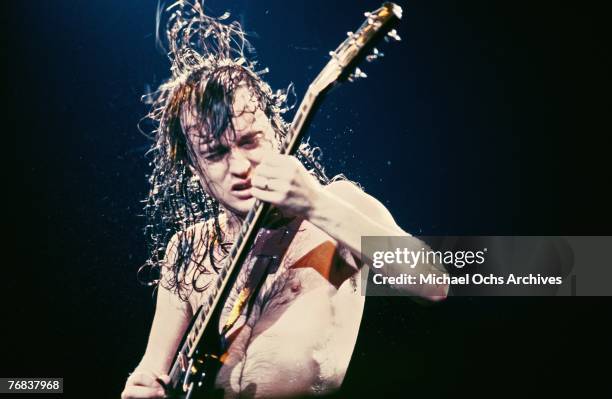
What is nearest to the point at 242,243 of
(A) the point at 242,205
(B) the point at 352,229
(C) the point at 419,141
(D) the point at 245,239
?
(D) the point at 245,239

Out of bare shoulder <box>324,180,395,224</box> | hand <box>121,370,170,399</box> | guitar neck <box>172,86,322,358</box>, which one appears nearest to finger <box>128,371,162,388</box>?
hand <box>121,370,170,399</box>

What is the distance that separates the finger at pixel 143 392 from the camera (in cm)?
152

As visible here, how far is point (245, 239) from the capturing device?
1.32 meters

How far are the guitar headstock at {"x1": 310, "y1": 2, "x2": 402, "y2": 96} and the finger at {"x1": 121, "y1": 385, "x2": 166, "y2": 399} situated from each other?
0.92 m

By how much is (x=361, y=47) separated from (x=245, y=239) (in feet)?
1.66

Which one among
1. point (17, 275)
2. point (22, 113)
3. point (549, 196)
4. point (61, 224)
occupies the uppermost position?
point (22, 113)

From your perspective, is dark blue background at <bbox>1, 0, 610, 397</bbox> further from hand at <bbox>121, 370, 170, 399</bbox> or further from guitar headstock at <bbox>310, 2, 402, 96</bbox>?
guitar headstock at <bbox>310, 2, 402, 96</bbox>

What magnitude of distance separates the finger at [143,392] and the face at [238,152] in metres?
0.53

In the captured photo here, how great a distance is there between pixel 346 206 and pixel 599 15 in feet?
3.17

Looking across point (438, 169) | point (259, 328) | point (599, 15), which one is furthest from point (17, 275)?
point (599, 15)

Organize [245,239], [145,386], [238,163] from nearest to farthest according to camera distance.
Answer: [245,239], [238,163], [145,386]

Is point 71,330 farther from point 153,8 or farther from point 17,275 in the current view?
point 153,8

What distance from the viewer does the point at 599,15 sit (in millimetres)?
1564

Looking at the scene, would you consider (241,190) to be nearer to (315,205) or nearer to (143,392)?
(315,205)
